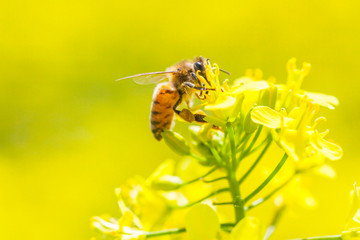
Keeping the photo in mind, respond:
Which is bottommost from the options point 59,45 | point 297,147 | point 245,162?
point 245,162

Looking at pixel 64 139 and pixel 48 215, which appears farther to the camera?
pixel 64 139

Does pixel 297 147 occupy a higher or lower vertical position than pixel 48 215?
higher

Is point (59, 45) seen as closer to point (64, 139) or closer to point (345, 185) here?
point (64, 139)

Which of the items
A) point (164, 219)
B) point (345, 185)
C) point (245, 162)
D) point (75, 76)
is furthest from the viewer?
point (75, 76)

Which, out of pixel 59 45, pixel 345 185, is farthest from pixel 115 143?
pixel 345 185

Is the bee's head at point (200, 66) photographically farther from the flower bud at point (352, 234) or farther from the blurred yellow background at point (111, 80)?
the blurred yellow background at point (111, 80)

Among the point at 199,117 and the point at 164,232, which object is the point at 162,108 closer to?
the point at 199,117

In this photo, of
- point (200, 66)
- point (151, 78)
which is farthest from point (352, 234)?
point (151, 78)
